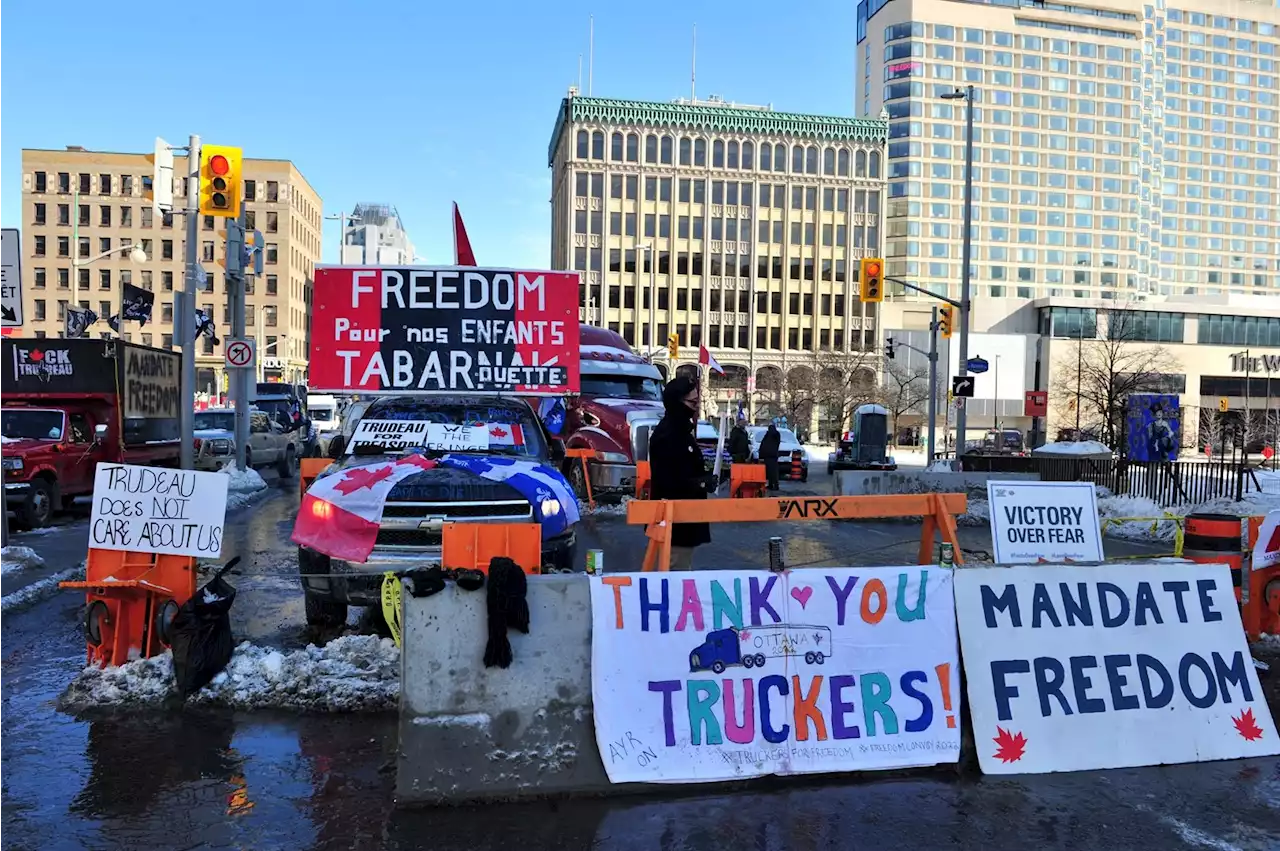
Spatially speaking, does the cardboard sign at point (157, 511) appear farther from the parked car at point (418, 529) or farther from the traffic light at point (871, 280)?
the traffic light at point (871, 280)

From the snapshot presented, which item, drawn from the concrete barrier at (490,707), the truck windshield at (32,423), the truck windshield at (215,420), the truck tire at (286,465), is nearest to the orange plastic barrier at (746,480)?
the concrete barrier at (490,707)

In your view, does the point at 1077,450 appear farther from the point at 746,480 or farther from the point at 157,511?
the point at 157,511

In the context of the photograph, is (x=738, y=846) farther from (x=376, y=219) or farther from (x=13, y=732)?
(x=376, y=219)

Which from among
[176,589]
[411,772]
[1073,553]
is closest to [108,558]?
[176,589]

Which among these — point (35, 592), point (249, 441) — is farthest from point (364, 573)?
point (249, 441)

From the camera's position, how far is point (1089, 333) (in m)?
88.3

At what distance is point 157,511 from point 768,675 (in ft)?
13.3

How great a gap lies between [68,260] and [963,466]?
94.7 meters

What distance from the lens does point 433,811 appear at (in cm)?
450

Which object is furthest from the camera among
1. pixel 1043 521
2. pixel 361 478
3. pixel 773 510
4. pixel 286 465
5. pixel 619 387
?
pixel 286 465

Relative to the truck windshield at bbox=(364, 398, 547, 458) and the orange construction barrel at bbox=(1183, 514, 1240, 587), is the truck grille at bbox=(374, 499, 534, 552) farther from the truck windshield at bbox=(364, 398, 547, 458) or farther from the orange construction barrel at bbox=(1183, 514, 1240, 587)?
the orange construction barrel at bbox=(1183, 514, 1240, 587)

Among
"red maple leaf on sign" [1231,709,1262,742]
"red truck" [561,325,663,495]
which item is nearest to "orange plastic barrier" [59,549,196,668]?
"red maple leaf on sign" [1231,709,1262,742]

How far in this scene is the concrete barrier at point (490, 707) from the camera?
4.61m

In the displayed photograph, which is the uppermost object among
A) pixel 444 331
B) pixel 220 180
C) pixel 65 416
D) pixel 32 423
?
pixel 220 180
